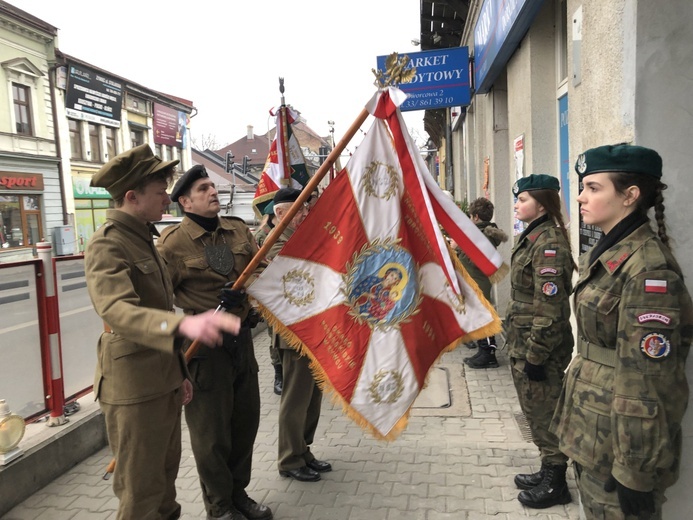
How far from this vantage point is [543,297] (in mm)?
3123

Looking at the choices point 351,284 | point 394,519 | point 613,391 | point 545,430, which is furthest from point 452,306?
point 394,519

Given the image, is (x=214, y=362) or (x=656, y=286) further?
(x=214, y=362)

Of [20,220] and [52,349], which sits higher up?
[20,220]

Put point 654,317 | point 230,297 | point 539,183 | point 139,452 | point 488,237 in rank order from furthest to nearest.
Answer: point 488,237, point 539,183, point 230,297, point 139,452, point 654,317

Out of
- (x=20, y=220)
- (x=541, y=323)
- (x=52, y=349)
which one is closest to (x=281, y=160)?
(x=52, y=349)

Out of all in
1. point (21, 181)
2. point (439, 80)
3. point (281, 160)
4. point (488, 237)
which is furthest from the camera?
point (21, 181)

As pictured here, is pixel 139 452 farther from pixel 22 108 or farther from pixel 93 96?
pixel 93 96

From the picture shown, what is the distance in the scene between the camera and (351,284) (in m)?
2.85

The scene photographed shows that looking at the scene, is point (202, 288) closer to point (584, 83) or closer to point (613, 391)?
point (613, 391)

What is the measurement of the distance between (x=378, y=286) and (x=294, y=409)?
144 cm

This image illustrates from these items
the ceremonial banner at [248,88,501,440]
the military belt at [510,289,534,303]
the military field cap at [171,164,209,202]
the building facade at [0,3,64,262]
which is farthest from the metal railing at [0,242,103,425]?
the building facade at [0,3,64,262]

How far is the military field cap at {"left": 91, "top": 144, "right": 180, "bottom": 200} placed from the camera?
2527 millimetres

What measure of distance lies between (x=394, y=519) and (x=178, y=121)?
132 ft

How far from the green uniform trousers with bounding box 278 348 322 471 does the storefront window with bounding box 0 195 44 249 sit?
79.5 feet
